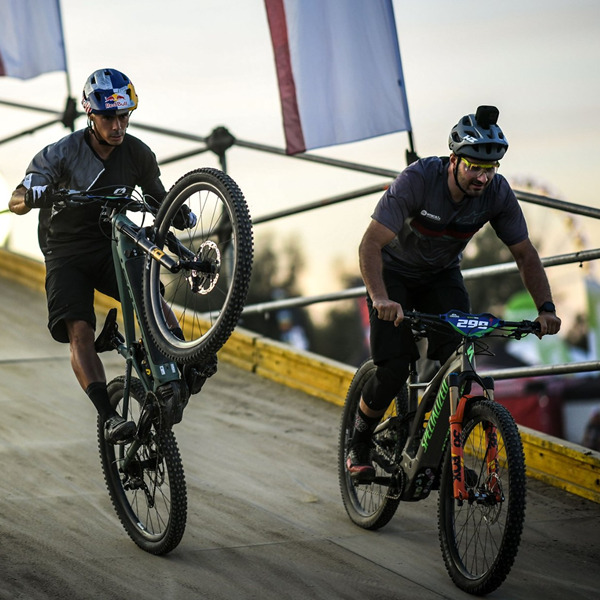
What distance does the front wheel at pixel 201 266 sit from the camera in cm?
500

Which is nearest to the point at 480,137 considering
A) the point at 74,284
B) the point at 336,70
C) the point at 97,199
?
the point at 97,199

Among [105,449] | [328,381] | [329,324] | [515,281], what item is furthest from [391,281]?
[329,324]

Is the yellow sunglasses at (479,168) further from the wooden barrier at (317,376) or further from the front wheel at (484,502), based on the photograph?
the wooden barrier at (317,376)

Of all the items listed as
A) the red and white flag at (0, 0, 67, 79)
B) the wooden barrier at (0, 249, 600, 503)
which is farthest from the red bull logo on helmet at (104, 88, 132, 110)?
the red and white flag at (0, 0, 67, 79)

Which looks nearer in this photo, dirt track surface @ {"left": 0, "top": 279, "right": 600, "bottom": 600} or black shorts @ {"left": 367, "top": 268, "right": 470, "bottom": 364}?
dirt track surface @ {"left": 0, "top": 279, "right": 600, "bottom": 600}

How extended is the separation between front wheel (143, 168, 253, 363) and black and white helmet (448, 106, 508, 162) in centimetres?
102

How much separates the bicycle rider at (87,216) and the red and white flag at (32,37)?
5.99 meters

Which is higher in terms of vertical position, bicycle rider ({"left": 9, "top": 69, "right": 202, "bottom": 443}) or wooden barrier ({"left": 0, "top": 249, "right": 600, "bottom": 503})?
bicycle rider ({"left": 9, "top": 69, "right": 202, "bottom": 443})

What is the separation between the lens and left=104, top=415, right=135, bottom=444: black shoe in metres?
5.56

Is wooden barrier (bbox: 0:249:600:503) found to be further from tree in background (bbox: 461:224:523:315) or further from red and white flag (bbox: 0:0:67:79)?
tree in background (bbox: 461:224:523:315)

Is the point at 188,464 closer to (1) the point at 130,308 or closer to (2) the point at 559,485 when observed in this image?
(1) the point at 130,308

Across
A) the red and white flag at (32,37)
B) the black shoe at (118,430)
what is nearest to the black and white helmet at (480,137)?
the black shoe at (118,430)

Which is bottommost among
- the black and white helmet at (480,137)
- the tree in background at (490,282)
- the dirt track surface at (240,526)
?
the tree in background at (490,282)

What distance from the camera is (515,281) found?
7600cm
